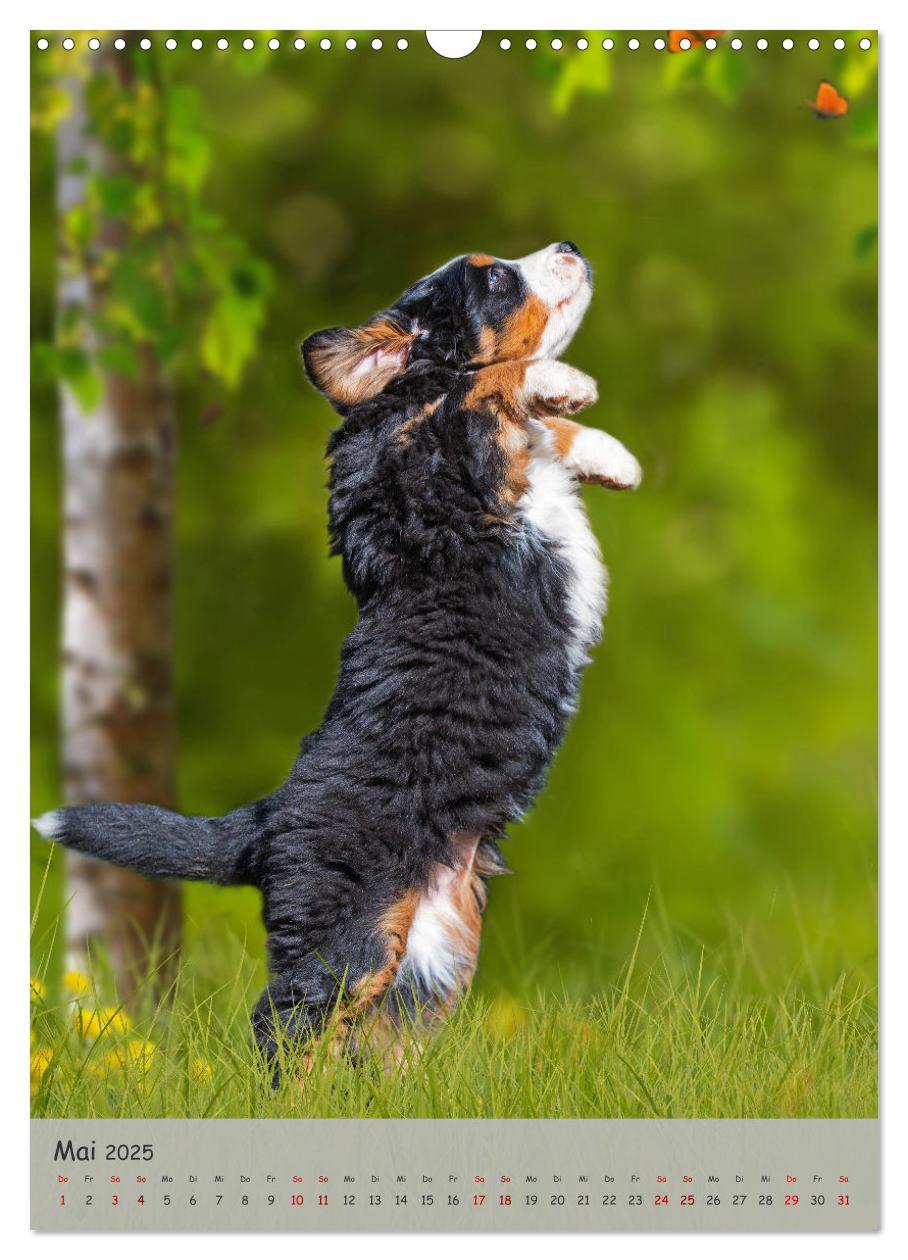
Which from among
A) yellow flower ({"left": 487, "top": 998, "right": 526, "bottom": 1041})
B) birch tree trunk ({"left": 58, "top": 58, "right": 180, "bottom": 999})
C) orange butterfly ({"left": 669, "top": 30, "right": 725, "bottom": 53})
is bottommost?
yellow flower ({"left": 487, "top": 998, "right": 526, "bottom": 1041})

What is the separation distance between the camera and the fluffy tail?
324 centimetres

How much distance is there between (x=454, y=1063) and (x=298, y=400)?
1626mm

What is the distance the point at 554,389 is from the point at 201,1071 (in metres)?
A: 1.73

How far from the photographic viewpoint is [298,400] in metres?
3.66

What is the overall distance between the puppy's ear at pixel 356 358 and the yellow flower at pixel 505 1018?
1.43m

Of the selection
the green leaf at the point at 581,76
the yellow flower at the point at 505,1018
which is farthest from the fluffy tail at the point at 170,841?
the green leaf at the point at 581,76

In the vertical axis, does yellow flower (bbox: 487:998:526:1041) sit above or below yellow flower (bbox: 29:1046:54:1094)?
above

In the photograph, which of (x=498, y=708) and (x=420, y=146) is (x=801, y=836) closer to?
(x=498, y=708)

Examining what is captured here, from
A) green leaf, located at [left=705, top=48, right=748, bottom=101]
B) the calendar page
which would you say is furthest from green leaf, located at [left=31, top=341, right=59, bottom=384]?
green leaf, located at [left=705, top=48, right=748, bottom=101]

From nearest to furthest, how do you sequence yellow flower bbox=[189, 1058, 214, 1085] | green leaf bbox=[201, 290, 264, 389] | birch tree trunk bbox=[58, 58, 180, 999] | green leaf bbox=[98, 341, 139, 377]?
yellow flower bbox=[189, 1058, 214, 1085] → green leaf bbox=[201, 290, 264, 389] → green leaf bbox=[98, 341, 139, 377] → birch tree trunk bbox=[58, 58, 180, 999]

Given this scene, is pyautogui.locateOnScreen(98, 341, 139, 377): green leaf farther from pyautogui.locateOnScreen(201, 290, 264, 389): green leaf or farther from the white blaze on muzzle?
the white blaze on muzzle

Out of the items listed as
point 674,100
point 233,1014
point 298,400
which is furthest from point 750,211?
point 233,1014

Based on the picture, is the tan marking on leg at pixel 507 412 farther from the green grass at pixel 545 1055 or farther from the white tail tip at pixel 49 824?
the white tail tip at pixel 49 824

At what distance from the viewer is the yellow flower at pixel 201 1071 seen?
3199 millimetres
